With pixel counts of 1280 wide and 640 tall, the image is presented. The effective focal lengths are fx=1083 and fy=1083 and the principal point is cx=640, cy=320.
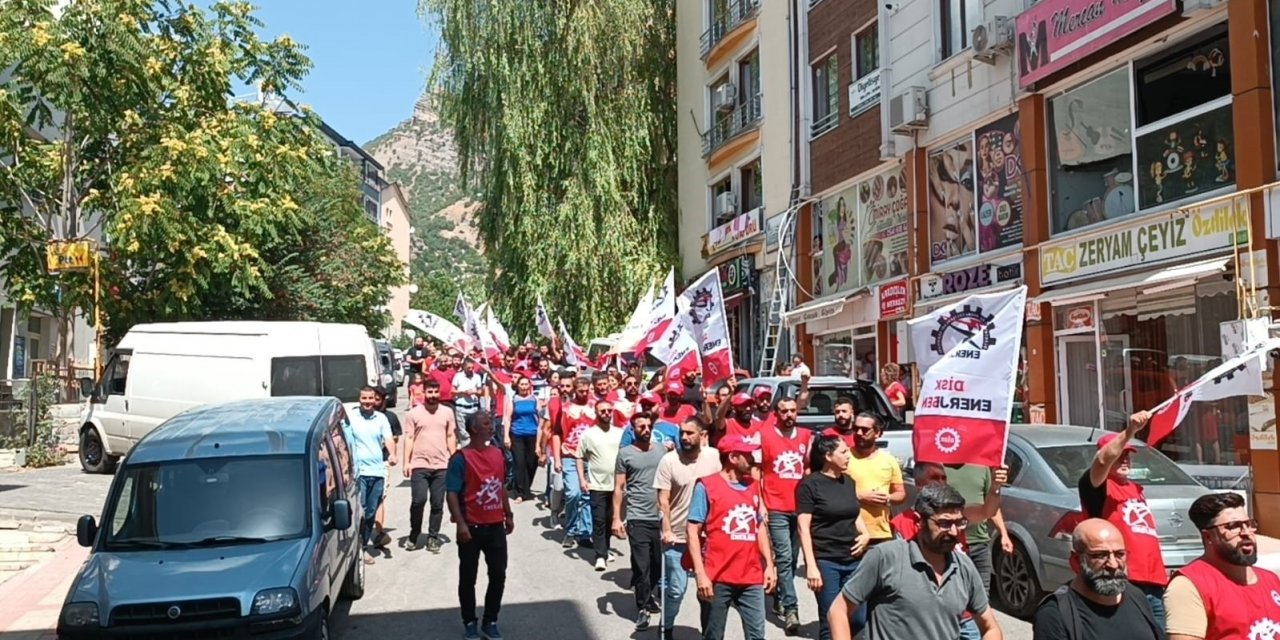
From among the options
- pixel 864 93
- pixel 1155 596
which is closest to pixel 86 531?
pixel 1155 596

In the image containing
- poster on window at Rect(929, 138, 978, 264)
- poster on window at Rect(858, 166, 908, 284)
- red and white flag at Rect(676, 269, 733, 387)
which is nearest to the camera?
red and white flag at Rect(676, 269, 733, 387)

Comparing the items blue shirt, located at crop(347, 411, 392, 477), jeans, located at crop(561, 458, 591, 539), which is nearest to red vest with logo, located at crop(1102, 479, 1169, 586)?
jeans, located at crop(561, 458, 591, 539)

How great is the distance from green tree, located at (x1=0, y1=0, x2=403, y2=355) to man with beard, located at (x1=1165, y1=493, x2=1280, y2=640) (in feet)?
69.1

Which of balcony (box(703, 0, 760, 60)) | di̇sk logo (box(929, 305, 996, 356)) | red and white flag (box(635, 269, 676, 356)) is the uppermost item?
balcony (box(703, 0, 760, 60))

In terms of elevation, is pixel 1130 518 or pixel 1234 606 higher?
pixel 1130 518

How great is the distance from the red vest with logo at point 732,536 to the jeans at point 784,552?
4.47 feet

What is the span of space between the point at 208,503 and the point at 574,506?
4.99 meters

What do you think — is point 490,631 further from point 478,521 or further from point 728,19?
point 728,19

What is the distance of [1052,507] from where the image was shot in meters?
8.17

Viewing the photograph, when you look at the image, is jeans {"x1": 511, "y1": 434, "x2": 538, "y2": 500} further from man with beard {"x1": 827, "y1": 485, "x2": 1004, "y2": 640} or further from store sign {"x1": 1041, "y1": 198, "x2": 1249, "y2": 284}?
man with beard {"x1": 827, "y1": 485, "x2": 1004, "y2": 640}

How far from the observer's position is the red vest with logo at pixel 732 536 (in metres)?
6.36

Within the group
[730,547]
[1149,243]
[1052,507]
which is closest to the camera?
[730,547]

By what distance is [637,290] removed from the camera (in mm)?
28266

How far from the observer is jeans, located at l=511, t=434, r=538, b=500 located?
14219mm
